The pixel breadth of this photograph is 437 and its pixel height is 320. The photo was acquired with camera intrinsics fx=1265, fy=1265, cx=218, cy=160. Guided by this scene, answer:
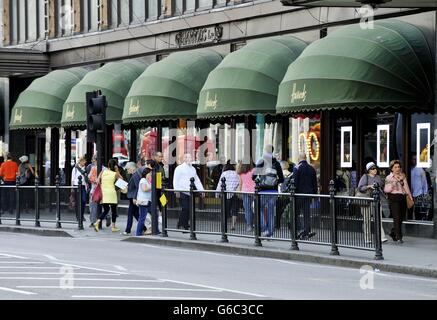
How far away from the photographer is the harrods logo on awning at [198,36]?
35312mm

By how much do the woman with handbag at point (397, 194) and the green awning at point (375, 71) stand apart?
6.62ft

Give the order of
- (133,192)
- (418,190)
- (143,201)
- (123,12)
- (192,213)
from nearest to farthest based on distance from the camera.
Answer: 1. (192,213)
2. (418,190)
3. (143,201)
4. (133,192)
5. (123,12)

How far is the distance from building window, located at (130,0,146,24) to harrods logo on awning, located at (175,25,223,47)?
2.27 m

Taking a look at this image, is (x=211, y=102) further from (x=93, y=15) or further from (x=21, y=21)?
(x=21, y=21)

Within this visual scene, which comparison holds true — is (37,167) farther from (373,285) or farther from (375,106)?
(373,285)

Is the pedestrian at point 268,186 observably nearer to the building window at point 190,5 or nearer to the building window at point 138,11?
the building window at point 190,5

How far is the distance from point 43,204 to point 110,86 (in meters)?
7.28

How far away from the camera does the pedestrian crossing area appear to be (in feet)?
49.2

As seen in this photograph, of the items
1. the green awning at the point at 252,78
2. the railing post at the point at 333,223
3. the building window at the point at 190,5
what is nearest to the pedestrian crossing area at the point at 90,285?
the railing post at the point at 333,223

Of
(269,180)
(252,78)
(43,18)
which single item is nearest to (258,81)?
(252,78)

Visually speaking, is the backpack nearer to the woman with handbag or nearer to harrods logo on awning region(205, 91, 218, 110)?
the woman with handbag

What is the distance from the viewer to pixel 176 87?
115 ft
